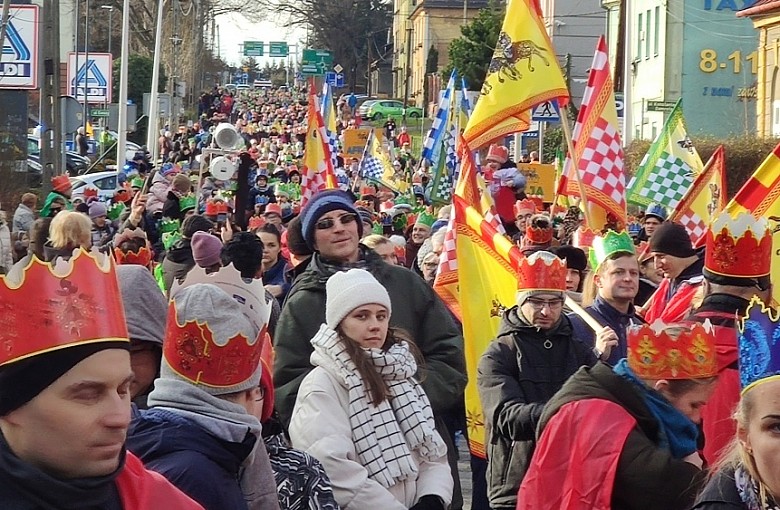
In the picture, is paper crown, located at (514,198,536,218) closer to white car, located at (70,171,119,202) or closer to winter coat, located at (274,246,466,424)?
winter coat, located at (274,246,466,424)

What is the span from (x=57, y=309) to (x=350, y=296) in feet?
8.42

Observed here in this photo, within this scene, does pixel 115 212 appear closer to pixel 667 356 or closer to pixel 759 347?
pixel 667 356

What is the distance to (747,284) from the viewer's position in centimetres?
558

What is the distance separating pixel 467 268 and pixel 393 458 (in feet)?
10.8

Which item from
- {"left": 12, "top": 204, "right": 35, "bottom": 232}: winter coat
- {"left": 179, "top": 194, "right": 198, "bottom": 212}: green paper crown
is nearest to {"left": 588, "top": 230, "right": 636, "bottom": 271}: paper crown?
{"left": 179, "top": 194, "right": 198, "bottom": 212}: green paper crown

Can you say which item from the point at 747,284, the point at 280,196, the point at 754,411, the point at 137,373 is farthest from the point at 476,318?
the point at 280,196

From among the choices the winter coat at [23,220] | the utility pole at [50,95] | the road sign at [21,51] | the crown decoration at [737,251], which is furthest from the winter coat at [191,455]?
the road sign at [21,51]

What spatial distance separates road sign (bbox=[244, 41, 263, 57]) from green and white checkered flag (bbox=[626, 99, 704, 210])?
126 m

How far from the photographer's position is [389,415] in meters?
5.20

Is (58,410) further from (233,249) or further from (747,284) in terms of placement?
(233,249)

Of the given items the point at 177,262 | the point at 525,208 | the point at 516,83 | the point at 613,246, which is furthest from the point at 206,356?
the point at 525,208

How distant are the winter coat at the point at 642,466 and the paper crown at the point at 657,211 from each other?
353 inches

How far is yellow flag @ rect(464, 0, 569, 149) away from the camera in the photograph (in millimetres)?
12008

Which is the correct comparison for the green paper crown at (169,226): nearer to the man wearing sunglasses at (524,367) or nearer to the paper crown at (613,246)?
the paper crown at (613,246)
